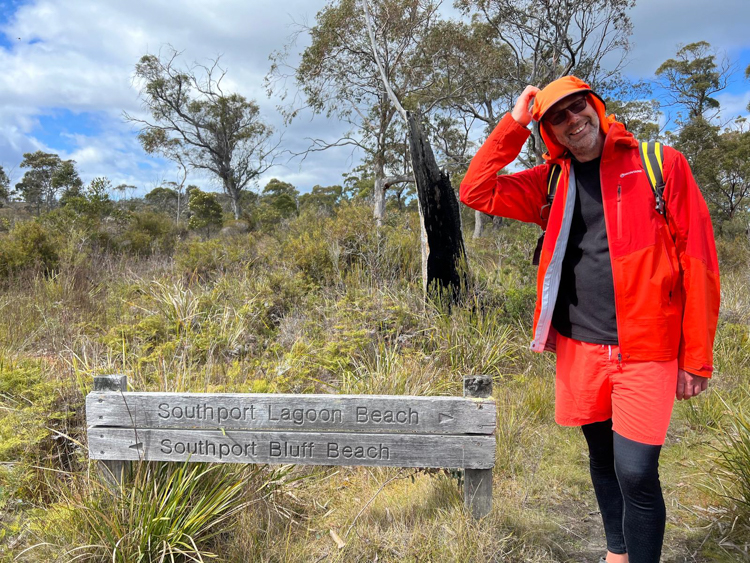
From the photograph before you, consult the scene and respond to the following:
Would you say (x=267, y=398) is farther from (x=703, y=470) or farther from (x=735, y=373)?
(x=735, y=373)

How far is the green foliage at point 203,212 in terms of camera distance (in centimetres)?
2245

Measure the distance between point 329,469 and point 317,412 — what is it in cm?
99

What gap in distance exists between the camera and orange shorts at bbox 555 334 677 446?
63.2 inches

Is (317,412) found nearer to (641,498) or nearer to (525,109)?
(641,498)

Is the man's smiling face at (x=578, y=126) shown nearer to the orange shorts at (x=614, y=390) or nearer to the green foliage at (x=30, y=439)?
the orange shorts at (x=614, y=390)

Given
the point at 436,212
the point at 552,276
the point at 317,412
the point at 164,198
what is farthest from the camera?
the point at 164,198

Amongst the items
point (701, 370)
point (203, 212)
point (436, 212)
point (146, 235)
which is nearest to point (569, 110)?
point (701, 370)

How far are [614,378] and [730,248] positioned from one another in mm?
11991

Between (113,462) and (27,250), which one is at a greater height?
(27,250)

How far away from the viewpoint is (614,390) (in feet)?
5.66

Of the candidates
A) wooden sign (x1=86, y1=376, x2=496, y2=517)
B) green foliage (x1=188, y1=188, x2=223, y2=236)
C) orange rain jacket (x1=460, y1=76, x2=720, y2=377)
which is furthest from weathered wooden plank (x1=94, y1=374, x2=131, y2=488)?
green foliage (x1=188, y1=188, x2=223, y2=236)

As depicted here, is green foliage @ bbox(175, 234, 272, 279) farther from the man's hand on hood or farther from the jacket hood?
the jacket hood

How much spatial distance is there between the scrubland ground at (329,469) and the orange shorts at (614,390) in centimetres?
79

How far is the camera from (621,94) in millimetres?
17422
